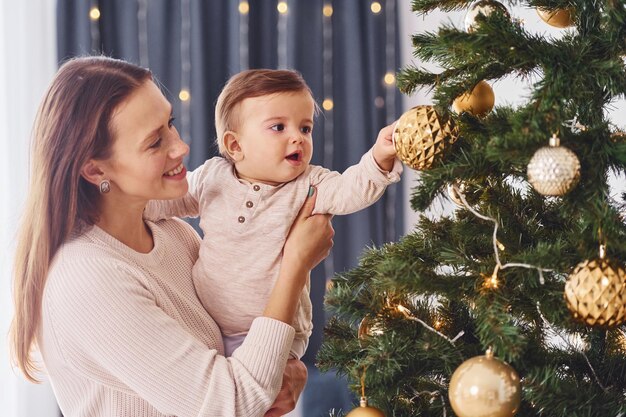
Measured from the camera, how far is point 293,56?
10.1 ft

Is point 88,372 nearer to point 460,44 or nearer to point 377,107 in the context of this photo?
point 460,44

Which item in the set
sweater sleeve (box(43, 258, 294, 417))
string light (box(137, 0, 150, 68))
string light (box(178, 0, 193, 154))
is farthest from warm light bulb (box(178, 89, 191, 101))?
sweater sleeve (box(43, 258, 294, 417))

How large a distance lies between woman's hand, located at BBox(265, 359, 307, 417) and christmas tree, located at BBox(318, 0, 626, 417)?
0.95 feet

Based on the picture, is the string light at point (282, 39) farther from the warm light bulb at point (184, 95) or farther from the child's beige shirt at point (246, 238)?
the child's beige shirt at point (246, 238)

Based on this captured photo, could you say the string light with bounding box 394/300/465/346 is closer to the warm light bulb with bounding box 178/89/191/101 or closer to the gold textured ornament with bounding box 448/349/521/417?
the gold textured ornament with bounding box 448/349/521/417

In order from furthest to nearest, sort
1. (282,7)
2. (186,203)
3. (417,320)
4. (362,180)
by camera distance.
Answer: (282,7) → (186,203) → (362,180) → (417,320)

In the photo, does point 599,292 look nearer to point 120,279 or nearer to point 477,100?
point 477,100

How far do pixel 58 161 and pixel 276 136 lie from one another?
1.39 feet

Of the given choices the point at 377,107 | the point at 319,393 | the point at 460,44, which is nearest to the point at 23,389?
the point at 319,393

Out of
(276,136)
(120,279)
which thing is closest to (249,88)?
(276,136)

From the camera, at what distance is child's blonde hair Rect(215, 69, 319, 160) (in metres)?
1.48

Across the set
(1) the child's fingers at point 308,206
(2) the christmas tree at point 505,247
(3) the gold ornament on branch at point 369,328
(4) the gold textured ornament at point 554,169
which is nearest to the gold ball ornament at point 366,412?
(2) the christmas tree at point 505,247

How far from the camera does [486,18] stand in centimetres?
95

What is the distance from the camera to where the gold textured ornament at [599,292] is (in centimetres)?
86
